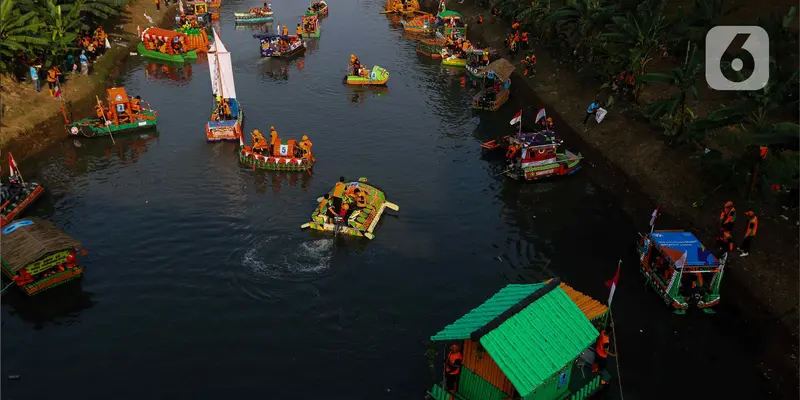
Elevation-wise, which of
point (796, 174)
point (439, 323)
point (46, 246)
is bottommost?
point (439, 323)

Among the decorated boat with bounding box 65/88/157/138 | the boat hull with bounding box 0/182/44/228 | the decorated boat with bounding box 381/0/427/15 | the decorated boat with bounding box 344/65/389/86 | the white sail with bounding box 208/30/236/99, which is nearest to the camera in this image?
the boat hull with bounding box 0/182/44/228

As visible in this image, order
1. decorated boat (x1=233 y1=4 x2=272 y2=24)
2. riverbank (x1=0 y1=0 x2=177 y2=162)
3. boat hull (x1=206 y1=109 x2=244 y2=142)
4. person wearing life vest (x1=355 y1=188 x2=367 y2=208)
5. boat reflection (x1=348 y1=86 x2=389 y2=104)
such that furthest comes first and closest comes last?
decorated boat (x1=233 y1=4 x2=272 y2=24)
boat reflection (x1=348 y1=86 x2=389 y2=104)
boat hull (x1=206 y1=109 x2=244 y2=142)
riverbank (x1=0 y1=0 x2=177 y2=162)
person wearing life vest (x1=355 y1=188 x2=367 y2=208)

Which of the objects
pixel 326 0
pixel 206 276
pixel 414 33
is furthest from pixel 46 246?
pixel 326 0

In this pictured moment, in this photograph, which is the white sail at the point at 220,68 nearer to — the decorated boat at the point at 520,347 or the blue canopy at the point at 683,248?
the decorated boat at the point at 520,347

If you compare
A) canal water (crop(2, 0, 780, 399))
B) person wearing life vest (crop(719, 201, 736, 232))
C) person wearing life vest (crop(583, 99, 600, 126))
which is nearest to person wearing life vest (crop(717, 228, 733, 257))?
person wearing life vest (crop(719, 201, 736, 232))

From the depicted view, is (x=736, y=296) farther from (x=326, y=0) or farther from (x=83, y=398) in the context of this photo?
(x=326, y=0)

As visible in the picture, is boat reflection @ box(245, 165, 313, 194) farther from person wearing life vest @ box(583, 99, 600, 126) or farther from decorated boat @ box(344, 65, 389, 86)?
person wearing life vest @ box(583, 99, 600, 126)
